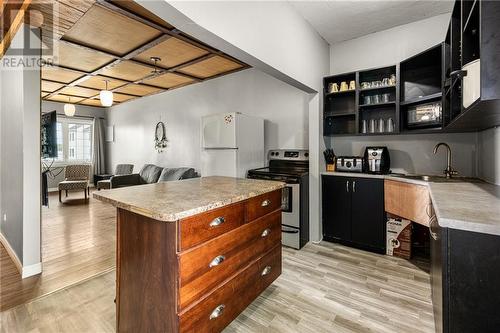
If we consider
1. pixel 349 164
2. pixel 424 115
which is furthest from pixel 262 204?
pixel 424 115

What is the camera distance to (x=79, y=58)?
11.9ft

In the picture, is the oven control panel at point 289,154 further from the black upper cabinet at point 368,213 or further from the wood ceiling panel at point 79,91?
the wood ceiling panel at point 79,91

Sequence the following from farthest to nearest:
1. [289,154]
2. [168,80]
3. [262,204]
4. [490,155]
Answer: [168,80] < [289,154] < [490,155] < [262,204]

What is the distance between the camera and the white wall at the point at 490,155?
1888 mm

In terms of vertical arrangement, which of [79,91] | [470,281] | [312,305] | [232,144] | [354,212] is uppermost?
[79,91]

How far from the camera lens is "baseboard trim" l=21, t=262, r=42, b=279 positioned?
2355 millimetres

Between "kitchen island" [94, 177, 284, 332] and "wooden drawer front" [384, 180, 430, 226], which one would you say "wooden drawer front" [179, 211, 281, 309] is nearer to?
"kitchen island" [94, 177, 284, 332]

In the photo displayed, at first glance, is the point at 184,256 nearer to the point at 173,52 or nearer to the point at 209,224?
the point at 209,224

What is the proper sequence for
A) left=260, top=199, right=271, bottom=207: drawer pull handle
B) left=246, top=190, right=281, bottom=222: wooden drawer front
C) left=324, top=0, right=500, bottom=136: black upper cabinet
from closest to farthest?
left=324, top=0, right=500, bottom=136: black upper cabinet
left=246, top=190, right=281, bottom=222: wooden drawer front
left=260, top=199, right=271, bottom=207: drawer pull handle

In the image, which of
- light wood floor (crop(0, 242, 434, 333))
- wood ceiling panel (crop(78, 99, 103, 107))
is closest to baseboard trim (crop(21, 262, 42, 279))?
light wood floor (crop(0, 242, 434, 333))

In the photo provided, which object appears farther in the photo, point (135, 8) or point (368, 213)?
point (368, 213)

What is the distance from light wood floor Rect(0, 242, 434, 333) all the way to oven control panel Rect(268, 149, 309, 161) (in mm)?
1649

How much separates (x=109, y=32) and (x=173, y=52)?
2.69 ft

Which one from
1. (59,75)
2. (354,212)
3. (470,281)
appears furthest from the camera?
(59,75)
